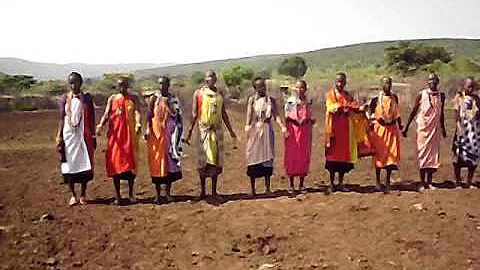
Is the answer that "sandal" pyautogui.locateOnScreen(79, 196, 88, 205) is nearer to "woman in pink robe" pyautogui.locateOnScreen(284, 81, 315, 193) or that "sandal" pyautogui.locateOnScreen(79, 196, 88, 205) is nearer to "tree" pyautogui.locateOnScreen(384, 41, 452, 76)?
"woman in pink robe" pyautogui.locateOnScreen(284, 81, 315, 193)

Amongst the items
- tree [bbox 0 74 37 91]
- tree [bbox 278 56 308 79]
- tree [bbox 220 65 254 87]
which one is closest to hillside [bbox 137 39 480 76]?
tree [bbox 278 56 308 79]

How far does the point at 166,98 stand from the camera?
8727 mm

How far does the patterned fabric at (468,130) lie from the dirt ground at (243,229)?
0.51 meters

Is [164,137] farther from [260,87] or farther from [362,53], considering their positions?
[362,53]

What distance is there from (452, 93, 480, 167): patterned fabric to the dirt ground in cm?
51

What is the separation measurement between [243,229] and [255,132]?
195cm

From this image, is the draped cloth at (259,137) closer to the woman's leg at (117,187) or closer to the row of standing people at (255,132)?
the row of standing people at (255,132)

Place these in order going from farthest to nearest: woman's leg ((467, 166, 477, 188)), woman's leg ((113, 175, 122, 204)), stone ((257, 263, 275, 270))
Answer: woman's leg ((467, 166, 477, 188))
woman's leg ((113, 175, 122, 204))
stone ((257, 263, 275, 270))

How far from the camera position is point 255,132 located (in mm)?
9172

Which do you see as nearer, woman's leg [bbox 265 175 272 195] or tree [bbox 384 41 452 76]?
woman's leg [bbox 265 175 272 195]

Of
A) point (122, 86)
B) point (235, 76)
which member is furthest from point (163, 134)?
point (235, 76)

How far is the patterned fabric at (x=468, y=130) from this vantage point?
9.53 metres

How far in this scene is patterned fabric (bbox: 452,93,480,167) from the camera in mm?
9531

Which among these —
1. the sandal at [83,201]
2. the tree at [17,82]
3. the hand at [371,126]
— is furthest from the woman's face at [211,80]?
the tree at [17,82]
